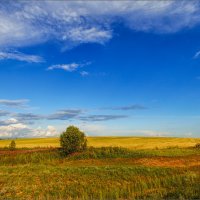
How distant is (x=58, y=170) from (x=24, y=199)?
1018 centimetres

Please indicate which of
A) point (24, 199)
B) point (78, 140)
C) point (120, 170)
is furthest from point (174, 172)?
point (78, 140)

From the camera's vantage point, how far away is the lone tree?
44347 millimetres

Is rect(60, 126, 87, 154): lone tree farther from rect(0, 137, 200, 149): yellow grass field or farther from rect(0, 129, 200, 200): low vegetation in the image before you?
rect(0, 137, 200, 149): yellow grass field

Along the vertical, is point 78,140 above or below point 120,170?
above

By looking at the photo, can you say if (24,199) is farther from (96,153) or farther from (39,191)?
(96,153)

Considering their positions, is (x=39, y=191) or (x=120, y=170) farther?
(x=120, y=170)

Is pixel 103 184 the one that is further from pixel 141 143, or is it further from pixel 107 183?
pixel 141 143

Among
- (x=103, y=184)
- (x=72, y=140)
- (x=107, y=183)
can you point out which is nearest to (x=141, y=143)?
(x=72, y=140)

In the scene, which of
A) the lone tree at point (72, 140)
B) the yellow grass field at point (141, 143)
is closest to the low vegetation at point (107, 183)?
the lone tree at point (72, 140)

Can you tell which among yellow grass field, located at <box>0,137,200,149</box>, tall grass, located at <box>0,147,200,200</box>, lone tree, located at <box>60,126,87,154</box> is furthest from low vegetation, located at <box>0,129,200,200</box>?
yellow grass field, located at <box>0,137,200,149</box>

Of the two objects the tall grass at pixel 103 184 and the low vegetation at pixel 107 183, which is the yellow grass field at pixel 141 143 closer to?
the low vegetation at pixel 107 183

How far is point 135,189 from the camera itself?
61.3ft

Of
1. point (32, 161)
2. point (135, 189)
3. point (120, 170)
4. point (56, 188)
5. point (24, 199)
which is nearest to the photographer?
point (24, 199)

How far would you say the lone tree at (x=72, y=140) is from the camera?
44.3 meters
